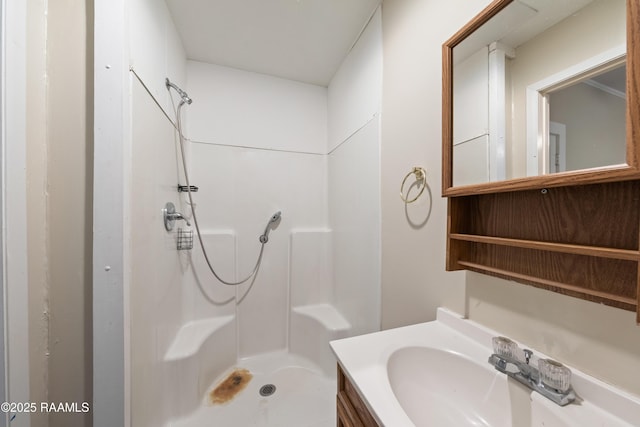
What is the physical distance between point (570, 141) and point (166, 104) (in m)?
1.70

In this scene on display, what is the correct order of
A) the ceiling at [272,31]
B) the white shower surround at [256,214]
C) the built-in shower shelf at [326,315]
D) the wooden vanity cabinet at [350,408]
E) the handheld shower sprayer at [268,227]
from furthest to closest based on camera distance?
1. the handheld shower sprayer at [268,227]
2. the built-in shower shelf at [326,315]
3. the ceiling at [272,31]
4. the white shower surround at [256,214]
5. the wooden vanity cabinet at [350,408]

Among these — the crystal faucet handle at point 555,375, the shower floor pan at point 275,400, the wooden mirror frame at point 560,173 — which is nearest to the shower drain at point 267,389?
the shower floor pan at point 275,400

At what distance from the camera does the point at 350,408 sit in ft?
2.19

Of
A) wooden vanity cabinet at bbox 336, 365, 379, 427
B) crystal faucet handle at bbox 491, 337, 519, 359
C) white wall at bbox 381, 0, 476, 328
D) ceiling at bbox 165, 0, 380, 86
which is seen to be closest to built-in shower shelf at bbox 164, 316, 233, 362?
wooden vanity cabinet at bbox 336, 365, 379, 427

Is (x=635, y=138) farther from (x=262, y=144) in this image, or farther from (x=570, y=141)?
(x=262, y=144)

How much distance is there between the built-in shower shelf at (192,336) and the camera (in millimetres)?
1334

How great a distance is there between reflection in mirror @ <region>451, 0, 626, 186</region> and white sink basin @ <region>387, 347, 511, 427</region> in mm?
565

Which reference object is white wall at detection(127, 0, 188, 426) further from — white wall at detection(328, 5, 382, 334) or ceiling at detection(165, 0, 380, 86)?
white wall at detection(328, 5, 382, 334)

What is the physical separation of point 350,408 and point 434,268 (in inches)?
22.3

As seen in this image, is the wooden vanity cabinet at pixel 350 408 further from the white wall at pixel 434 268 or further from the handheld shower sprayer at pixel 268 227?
the handheld shower sprayer at pixel 268 227

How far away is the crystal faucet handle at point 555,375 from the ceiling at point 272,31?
1.69 metres

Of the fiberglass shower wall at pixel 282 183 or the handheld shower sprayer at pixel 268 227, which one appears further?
the handheld shower sprayer at pixel 268 227

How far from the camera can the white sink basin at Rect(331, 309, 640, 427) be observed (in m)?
0.47

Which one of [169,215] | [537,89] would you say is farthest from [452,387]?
[169,215]
